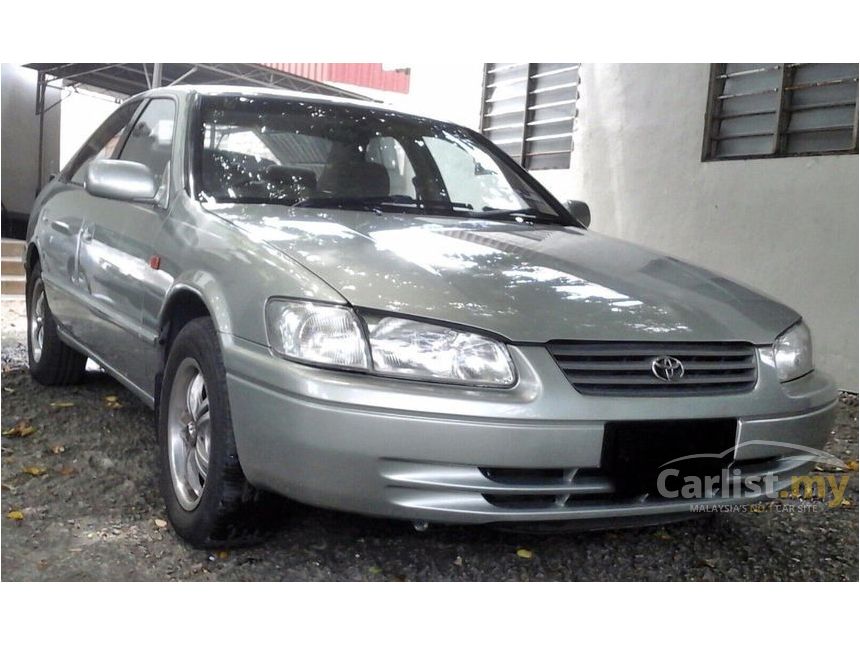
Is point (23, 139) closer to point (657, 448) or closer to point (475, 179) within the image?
point (475, 179)

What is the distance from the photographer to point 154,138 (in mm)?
3301

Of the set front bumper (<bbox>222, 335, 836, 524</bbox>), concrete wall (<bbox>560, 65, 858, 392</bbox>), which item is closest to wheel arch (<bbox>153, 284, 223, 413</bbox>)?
front bumper (<bbox>222, 335, 836, 524</bbox>)

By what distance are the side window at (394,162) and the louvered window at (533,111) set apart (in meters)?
2.78

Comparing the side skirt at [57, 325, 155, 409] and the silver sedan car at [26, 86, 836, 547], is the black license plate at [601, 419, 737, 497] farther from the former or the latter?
the side skirt at [57, 325, 155, 409]

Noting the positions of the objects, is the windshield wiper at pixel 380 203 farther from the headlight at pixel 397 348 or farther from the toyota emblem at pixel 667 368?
the toyota emblem at pixel 667 368

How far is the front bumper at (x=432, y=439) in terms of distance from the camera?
1942 millimetres

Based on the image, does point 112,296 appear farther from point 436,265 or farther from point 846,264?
point 846,264

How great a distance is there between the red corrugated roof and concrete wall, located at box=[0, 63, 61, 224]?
2.36 meters

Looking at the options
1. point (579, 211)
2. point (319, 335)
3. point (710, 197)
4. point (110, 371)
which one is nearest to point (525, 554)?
point (319, 335)

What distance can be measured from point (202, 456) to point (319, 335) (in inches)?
26.3

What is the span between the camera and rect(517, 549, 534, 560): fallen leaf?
2.59 meters

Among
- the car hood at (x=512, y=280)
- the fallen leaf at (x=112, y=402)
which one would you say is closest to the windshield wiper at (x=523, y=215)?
the car hood at (x=512, y=280)

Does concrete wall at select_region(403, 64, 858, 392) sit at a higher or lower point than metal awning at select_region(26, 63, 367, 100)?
lower

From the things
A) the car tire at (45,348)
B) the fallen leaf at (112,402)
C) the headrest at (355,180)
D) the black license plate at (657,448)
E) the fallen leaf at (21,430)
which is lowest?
the fallen leaf at (21,430)
